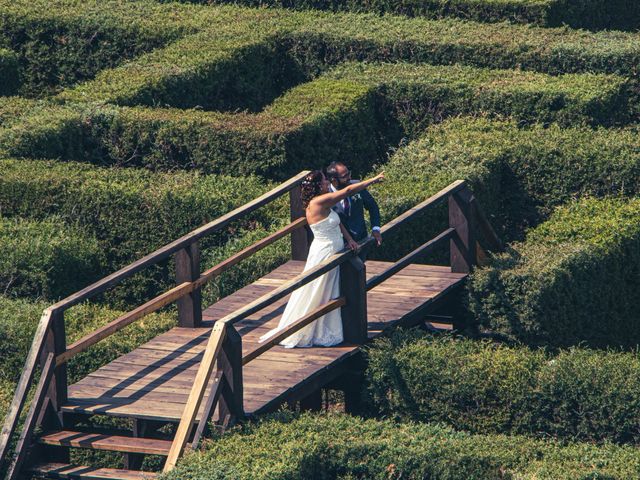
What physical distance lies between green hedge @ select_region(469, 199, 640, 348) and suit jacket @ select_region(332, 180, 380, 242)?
1597 mm

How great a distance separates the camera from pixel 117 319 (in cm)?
1416

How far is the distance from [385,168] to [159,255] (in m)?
6.68

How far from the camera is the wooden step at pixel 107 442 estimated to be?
12.8 metres

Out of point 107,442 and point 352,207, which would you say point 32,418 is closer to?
point 107,442

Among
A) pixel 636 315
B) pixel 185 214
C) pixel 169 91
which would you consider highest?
pixel 169 91

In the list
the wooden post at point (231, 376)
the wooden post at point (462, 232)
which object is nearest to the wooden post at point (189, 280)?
the wooden post at point (231, 376)

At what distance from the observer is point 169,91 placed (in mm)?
23203

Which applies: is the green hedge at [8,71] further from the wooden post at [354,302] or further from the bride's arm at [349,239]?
the wooden post at [354,302]

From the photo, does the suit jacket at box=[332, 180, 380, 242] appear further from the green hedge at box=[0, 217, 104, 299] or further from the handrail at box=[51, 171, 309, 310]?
the green hedge at box=[0, 217, 104, 299]

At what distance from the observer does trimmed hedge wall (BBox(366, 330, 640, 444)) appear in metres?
13.5

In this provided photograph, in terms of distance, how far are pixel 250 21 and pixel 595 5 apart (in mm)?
6341

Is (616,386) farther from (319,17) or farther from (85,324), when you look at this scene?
(319,17)

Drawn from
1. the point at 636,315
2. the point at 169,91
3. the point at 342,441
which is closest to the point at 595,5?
the point at 169,91

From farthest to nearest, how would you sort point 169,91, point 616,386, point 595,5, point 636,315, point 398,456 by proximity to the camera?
point 595,5
point 169,91
point 636,315
point 616,386
point 398,456
